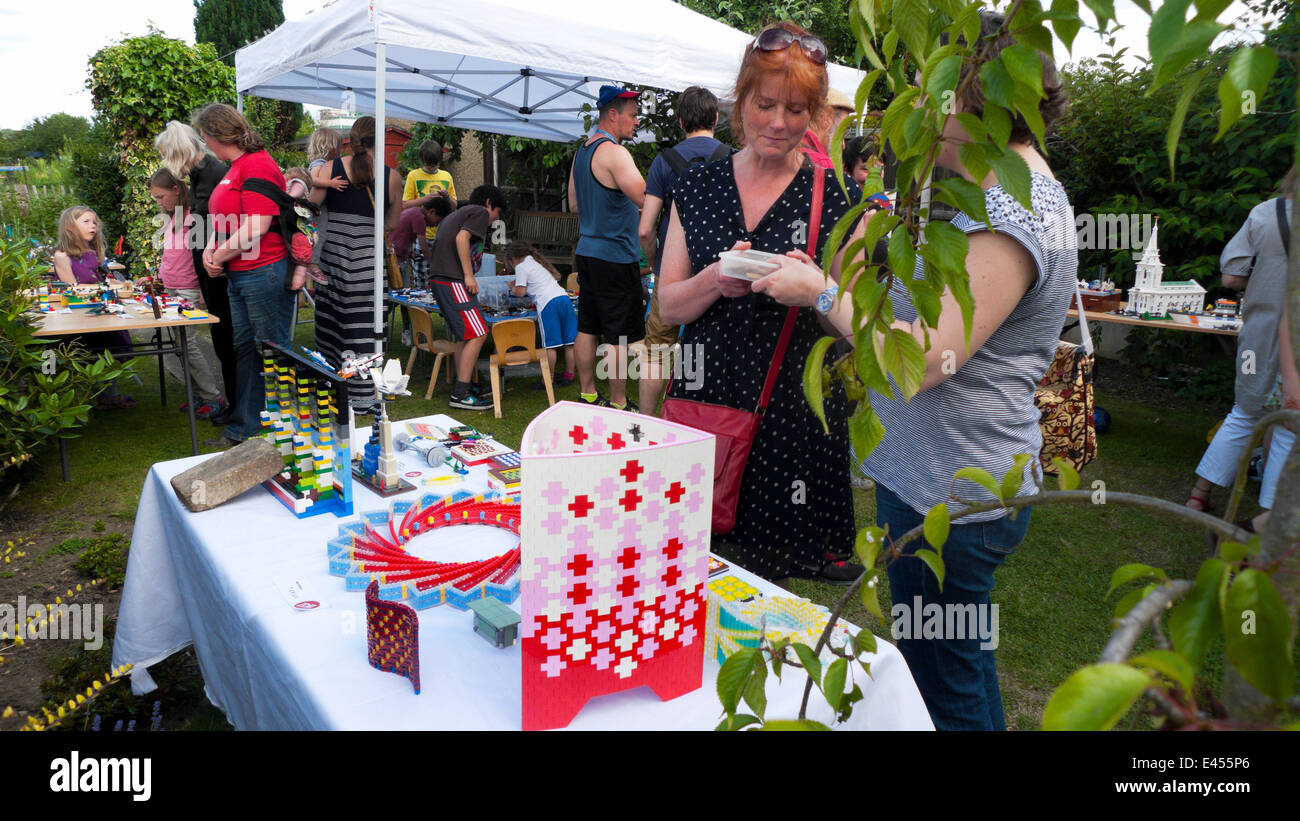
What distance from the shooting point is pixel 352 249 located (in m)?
4.88

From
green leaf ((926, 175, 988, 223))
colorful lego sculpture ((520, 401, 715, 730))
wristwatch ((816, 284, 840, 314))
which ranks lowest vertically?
colorful lego sculpture ((520, 401, 715, 730))

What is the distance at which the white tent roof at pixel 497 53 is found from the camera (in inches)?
175

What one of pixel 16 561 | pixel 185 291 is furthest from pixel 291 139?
pixel 16 561

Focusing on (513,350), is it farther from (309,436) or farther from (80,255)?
(309,436)

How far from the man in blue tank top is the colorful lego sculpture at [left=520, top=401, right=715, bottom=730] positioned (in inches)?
142

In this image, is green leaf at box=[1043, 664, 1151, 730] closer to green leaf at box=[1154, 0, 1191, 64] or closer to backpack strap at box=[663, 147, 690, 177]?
green leaf at box=[1154, 0, 1191, 64]

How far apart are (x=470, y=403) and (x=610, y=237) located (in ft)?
6.23

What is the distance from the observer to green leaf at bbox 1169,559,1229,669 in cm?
44

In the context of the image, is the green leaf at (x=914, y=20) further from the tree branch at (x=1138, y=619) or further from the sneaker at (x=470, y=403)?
the sneaker at (x=470, y=403)

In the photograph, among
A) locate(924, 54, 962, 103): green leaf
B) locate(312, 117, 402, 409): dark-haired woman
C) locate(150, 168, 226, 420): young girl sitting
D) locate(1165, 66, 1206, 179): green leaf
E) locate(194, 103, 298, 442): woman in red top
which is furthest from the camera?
locate(150, 168, 226, 420): young girl sitting

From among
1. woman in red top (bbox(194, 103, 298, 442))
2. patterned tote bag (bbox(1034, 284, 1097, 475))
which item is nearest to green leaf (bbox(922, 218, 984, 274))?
patterned tote bag (bbox(1034, 284, 1097, 475))

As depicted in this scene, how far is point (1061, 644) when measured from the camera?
3.21 metres

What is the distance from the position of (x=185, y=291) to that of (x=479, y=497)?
4858 mm

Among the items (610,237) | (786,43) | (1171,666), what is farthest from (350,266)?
(1171,666)
